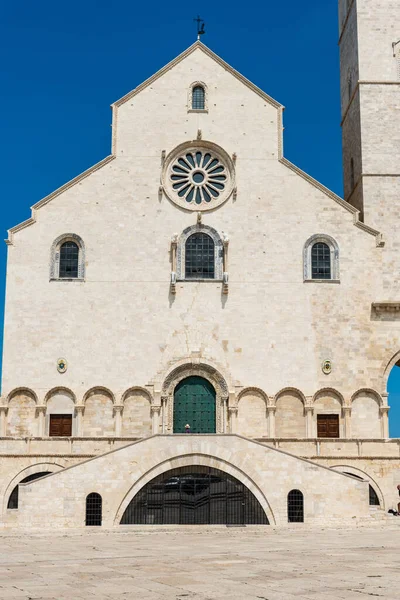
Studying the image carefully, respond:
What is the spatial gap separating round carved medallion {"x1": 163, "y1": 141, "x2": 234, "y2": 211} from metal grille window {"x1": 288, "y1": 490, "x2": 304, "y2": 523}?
11.6 meters

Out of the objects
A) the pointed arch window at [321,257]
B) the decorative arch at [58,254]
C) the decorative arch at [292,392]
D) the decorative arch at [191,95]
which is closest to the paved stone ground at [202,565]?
the decorative arch at [292,392]

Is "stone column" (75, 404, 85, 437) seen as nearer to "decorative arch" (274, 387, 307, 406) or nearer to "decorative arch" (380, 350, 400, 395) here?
"decorative arch" (274, 387, 307, 406)

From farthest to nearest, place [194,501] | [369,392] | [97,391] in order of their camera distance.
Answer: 1. [369,392]
2. [97,391]
3. [194,501]

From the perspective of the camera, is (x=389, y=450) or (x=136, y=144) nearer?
(x=389, y=450)

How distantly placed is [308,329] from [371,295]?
2.66 m

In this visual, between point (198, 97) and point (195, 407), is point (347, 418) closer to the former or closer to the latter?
point (195, 407)

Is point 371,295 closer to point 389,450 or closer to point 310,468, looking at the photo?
point 389,450

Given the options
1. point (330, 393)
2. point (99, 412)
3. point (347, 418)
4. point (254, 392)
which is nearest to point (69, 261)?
point (99, 412)

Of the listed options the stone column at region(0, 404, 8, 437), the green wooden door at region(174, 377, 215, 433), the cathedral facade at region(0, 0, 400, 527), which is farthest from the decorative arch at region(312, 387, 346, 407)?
the stone column at region(0, 404, 8, 437)

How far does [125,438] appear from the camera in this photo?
27219 mm

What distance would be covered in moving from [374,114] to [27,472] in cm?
1866

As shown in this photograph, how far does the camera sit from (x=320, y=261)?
29906 millimetres

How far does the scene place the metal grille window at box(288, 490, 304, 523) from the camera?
23.0 m

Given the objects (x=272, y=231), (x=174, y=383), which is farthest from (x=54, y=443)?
(x=272, y=231)
